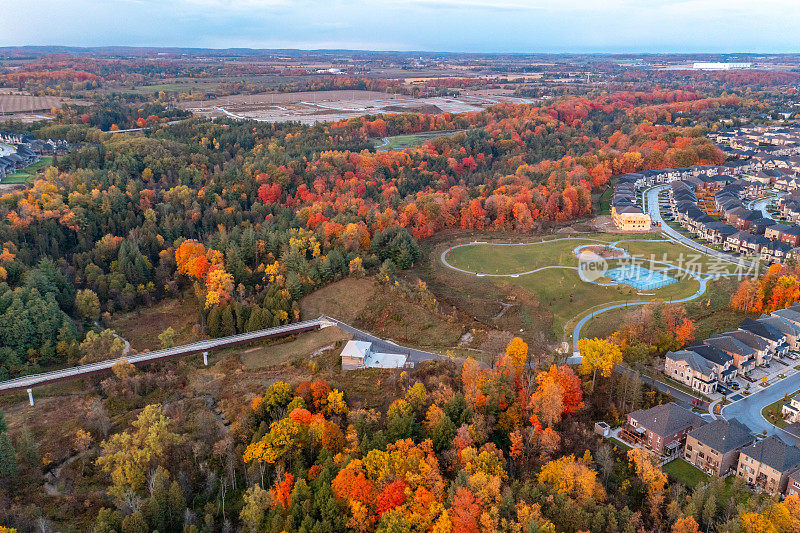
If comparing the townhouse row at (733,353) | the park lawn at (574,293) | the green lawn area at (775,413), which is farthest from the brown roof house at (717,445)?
the park lawn at (574,293)

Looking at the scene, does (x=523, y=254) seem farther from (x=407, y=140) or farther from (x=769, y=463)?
(x=407, y=140)

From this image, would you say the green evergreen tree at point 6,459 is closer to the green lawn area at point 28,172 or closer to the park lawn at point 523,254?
the park lawn at point 523,254

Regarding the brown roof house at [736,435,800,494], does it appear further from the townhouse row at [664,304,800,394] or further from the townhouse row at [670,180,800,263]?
the townhouse row at [670,180,800,263]

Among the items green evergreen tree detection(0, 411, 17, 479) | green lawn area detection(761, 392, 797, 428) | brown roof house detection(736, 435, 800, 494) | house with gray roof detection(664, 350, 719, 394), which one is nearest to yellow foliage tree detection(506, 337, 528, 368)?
house with gray roof detection(664, 350, 719, 394)

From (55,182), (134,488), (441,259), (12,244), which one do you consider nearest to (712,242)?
(441,259)

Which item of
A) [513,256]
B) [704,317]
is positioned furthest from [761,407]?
[513,256]

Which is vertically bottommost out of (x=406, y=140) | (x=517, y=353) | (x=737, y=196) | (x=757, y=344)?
(x=517, y=353)

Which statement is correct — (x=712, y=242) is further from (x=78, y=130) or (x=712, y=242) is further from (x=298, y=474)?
(x=78, y=130)
